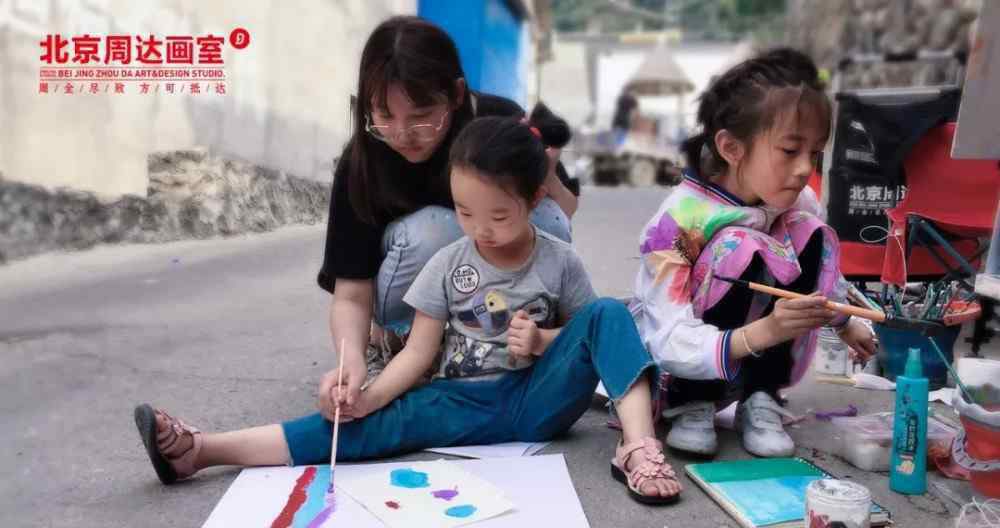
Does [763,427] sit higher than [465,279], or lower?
lower

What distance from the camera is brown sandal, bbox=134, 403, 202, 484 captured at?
1.39m

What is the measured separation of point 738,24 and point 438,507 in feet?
77.9

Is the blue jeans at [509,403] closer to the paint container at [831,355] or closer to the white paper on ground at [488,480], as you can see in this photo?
the white paper on ground at [488,480]

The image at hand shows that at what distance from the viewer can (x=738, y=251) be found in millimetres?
1545

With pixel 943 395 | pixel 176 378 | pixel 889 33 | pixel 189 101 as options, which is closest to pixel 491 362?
pixel 176 378

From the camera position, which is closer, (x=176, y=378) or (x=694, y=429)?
(x=694, y=429)

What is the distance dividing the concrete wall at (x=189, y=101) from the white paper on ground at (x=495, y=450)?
1632 mm

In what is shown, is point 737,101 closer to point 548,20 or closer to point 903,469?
point 903,469

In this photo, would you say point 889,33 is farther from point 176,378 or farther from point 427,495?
point 427,495

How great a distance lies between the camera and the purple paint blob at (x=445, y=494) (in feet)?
4.47

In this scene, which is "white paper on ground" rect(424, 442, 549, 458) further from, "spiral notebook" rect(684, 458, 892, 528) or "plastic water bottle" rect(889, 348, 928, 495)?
"plastic water bottle" rect(889, 348, 928, 495)

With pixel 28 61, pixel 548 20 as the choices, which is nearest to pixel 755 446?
pixel 28 61

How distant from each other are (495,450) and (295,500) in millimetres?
398

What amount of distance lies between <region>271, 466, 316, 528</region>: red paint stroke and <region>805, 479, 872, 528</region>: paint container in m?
0.76
